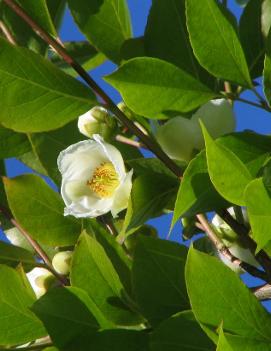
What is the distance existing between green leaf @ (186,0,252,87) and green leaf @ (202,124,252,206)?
0.18 metres

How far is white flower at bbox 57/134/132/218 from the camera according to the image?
3.20ft

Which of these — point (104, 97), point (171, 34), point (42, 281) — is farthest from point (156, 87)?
point (42, 281)

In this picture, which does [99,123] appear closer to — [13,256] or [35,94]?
[35,94]

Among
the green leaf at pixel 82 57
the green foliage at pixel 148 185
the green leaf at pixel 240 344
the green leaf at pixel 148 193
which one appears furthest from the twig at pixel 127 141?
the green leaf at pixel 240 344

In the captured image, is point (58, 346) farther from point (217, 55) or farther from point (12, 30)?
point (12, 30)

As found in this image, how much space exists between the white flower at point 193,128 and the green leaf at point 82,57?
1.10ft

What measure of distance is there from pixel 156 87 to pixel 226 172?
19 cm

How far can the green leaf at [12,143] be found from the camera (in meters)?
1.13

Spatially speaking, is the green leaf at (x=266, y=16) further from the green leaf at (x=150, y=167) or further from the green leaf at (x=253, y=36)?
the green leaf at (x=150, y=167)

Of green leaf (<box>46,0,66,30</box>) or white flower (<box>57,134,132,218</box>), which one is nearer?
white flower (<box>57,134,132,218</box>)

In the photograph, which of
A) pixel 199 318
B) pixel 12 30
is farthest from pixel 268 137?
pixel 12 30

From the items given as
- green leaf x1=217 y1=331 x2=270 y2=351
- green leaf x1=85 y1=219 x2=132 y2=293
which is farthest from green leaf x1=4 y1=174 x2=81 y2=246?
green leaf x1=217 y1=331 x2=270 y2=351

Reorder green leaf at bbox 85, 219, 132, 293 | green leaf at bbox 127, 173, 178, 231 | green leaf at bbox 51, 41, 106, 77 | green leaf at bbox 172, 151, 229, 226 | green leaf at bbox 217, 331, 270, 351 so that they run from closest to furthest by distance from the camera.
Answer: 1. green leaf at bbox 217, 331, 270, 351
2. green leaf at bbox 172, 151, 229, 226
3. green leaf at bbox 127, 173, 178, 231
4. green leaf at bbox 85, 219, 132, 293
5. green leaf at bbox 51, 41, 106, 77

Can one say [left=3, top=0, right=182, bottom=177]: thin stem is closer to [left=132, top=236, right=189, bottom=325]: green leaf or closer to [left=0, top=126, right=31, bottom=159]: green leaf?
[left=132, top=236, right=189, bottom=325]: green leaf
